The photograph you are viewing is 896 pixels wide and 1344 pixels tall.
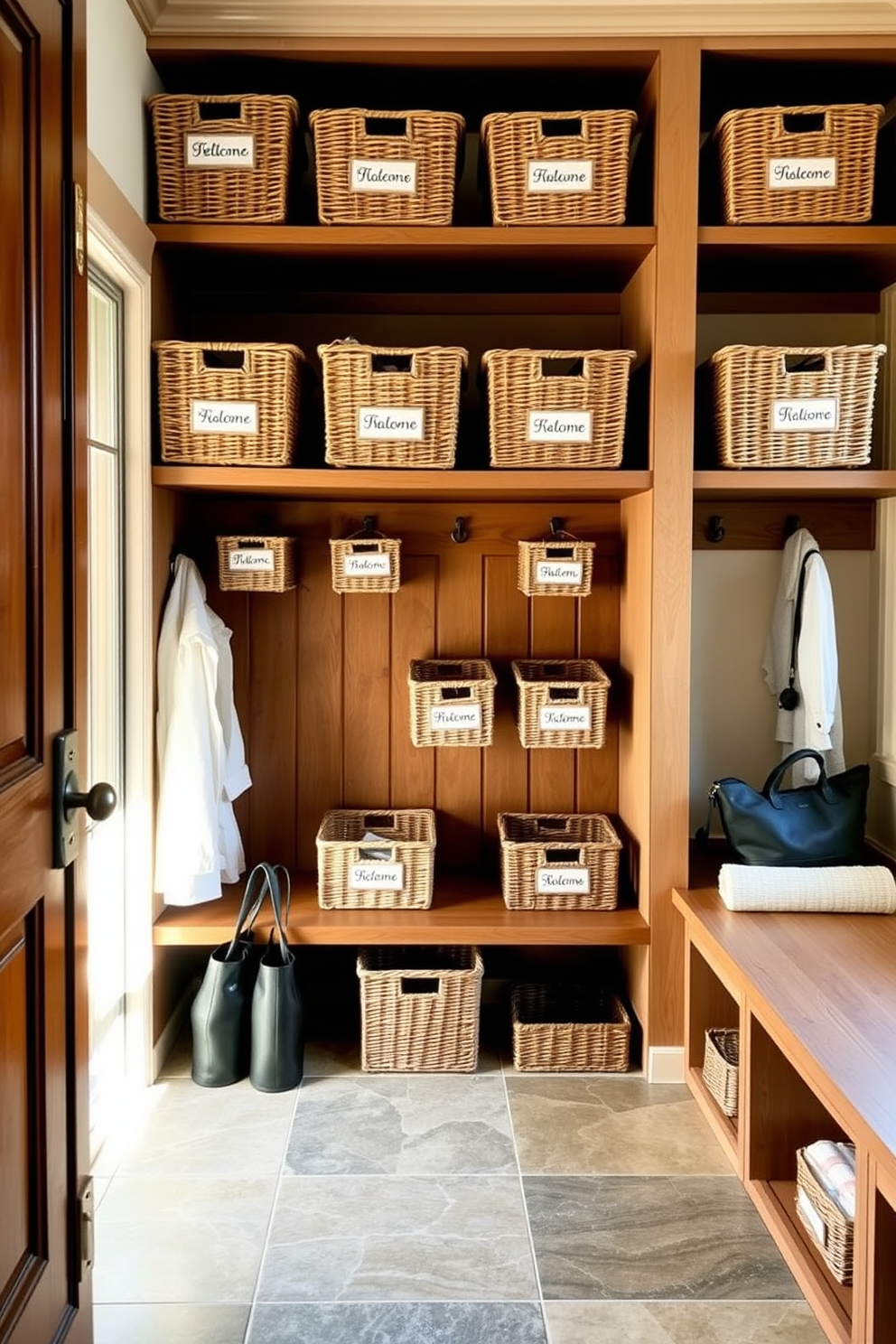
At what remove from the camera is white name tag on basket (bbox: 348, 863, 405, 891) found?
9.17 feet

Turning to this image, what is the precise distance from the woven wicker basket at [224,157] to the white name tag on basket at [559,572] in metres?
1.06

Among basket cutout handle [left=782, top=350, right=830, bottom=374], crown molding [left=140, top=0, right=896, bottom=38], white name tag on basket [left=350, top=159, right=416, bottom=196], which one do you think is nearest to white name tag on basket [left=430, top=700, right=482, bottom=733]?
basket cutout handle [left=782, top=350, right=830, bottom=374]

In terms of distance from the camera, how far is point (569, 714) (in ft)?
9.27

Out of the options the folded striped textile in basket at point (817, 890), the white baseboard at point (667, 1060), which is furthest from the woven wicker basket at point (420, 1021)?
the folded striped textile in basket at point (817, 890)

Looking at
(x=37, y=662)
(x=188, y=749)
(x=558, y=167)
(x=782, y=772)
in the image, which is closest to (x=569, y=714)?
(x=782, y=772)

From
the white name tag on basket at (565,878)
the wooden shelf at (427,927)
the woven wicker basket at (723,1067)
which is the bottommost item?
the woven wicker basket at (723,1067)

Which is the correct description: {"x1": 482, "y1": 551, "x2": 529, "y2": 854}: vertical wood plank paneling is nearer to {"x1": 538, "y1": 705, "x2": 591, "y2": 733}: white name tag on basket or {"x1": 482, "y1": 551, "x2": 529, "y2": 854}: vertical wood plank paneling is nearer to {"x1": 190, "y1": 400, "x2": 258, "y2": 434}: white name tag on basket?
{"x1": 538, "y1": 705, "x2": 591, "y2": 733}: white name tag on basket

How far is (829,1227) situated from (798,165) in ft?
7.44

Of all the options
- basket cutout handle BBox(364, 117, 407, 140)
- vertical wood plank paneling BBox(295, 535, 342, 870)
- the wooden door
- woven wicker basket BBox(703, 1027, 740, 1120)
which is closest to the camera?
the wooden door

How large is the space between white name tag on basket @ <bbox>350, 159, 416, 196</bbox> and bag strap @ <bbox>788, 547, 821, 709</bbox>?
138 cm

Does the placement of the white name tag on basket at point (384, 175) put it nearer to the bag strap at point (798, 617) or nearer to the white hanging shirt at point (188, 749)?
the white hanging shirt at point (188, 749)

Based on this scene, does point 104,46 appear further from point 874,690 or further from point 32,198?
point 874,690

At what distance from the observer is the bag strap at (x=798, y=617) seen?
2934 mm

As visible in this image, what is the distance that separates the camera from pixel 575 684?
282 cm
